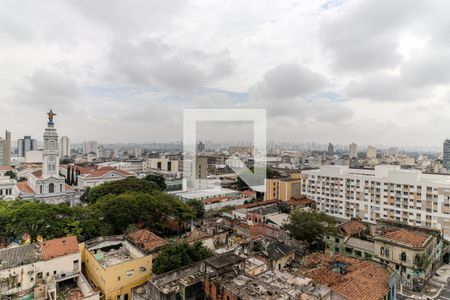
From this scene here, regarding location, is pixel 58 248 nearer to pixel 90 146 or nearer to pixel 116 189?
pixel 116 189

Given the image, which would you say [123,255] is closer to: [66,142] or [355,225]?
[355,225]

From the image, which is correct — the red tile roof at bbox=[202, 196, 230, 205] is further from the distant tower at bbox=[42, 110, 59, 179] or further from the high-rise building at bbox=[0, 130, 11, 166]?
A: the high-rise building at bbox=[0, 130, 11, 166]

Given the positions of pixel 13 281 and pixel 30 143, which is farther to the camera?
pixel 30 143

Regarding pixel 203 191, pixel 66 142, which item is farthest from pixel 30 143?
pixel 203 191

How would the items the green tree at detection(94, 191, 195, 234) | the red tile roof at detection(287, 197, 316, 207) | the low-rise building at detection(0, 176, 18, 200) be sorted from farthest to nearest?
the red tile roof at detection(287, 197, 316, 207) → the low-rise building at detection(0, 176, 18, 200) → the green tree at detection(94, 191, 195, 234)

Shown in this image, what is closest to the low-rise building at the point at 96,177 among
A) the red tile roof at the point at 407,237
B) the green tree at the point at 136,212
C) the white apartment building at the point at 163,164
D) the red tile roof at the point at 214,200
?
the red tile roof at the point at 214,200

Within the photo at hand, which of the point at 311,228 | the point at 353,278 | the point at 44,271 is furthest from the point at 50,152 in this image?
the point at 353,278

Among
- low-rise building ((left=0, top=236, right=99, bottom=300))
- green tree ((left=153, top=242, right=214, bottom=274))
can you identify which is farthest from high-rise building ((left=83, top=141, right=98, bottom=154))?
green tree ((left=153, top=242, right=214, bottom=274))
